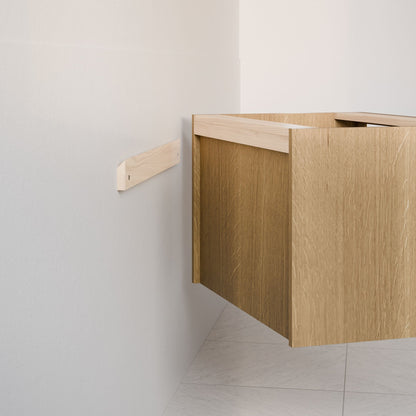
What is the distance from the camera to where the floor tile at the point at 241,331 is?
2.93m

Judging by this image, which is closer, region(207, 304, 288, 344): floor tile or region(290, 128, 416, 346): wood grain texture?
region(290, 128, 416, 346): wood grain texture

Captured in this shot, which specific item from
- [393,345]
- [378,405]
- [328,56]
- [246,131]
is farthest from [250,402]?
[328,56]

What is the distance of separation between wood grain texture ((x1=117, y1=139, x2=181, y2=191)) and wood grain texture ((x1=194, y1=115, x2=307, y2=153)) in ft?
0.40

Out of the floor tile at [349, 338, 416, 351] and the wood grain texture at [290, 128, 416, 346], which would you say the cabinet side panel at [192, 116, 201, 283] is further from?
the floor tile at [349, 338, 416, 351]

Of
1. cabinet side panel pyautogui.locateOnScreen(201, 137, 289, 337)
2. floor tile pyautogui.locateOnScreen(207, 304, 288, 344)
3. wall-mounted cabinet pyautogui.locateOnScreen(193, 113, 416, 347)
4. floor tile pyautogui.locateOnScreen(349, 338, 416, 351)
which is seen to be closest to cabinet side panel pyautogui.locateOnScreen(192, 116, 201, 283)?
cabinet side panel pyautogui.locateOnScreen(201, 137, 289, 337)

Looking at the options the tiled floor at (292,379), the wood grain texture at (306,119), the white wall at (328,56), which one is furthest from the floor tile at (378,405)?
the white wall at (328,56)

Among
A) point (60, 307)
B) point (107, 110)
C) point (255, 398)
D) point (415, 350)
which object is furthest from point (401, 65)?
point (60, 307)

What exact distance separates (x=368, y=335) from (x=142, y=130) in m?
0.84

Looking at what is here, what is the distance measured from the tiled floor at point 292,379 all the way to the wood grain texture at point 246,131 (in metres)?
0.89

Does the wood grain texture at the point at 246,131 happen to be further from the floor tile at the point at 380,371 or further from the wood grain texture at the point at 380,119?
the floor tile at the point at 380,371

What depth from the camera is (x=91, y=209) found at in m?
1.59

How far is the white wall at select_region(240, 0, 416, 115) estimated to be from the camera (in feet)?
11.4

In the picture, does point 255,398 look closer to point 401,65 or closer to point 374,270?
point 374,270

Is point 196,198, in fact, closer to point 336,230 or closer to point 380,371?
point 336,230
